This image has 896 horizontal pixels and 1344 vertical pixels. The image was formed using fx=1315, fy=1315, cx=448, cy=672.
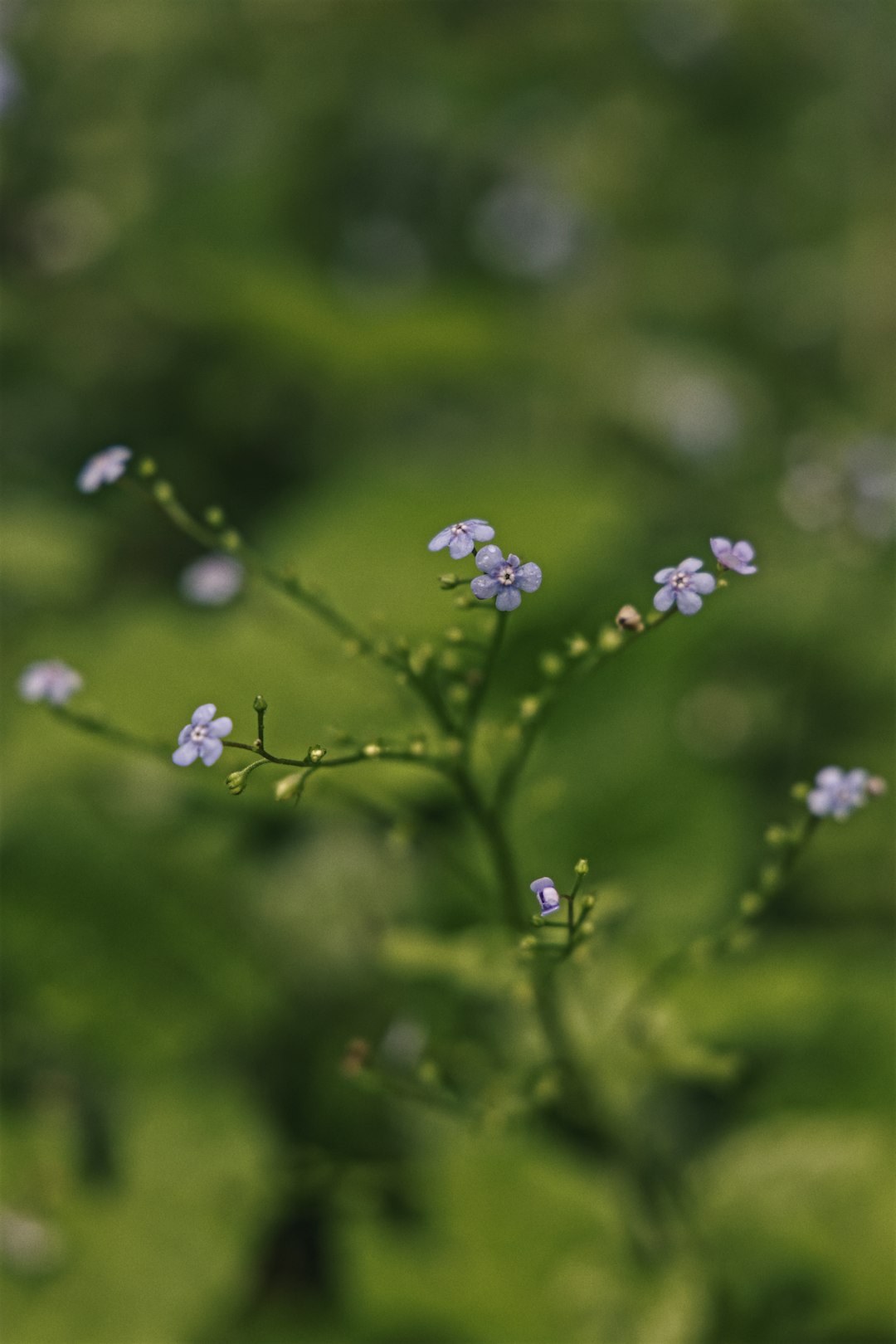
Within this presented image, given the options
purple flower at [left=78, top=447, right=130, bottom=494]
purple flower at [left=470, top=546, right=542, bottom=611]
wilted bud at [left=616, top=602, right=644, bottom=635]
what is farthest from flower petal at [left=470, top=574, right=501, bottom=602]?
purple flower at [left=78, top=447, right=130, bottom=494]

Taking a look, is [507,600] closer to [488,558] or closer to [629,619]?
[488,558]

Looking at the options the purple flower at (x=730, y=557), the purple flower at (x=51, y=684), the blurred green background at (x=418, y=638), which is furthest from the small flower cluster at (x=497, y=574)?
the purple flower at (x=51, y=684)

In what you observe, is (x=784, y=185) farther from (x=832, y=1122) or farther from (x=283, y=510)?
(x=832, y=1122)

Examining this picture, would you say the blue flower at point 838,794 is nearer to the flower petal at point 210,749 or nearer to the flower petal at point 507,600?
the flower petal at point 507,600

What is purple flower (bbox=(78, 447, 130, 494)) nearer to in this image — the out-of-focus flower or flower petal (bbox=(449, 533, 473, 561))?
the out-of-focus flower

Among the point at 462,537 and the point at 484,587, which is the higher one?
the point at 462,537

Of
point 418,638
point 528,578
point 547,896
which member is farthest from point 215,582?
point 547,896
